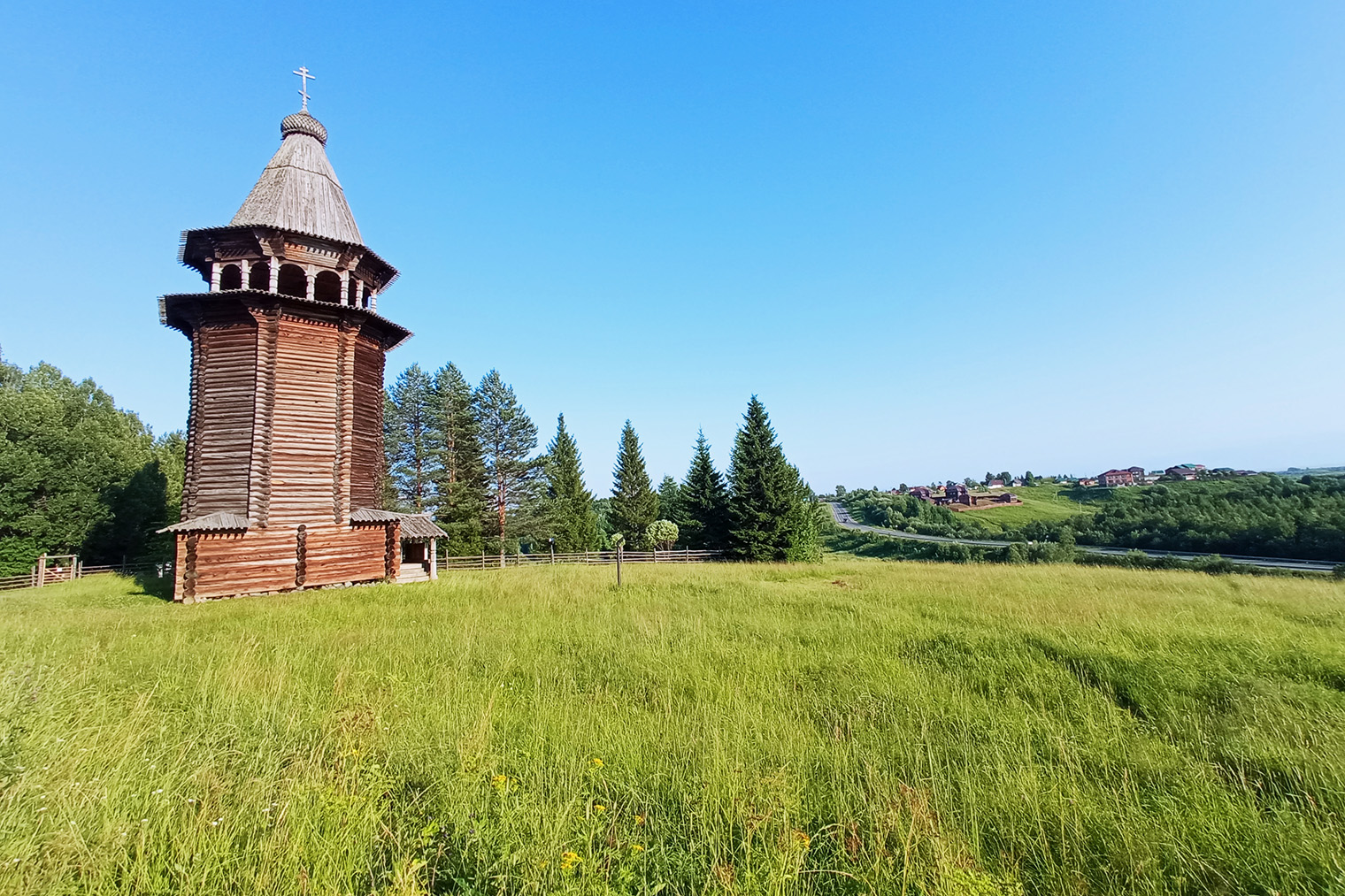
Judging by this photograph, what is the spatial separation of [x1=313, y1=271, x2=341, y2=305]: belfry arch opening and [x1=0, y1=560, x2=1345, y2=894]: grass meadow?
14406 millimetres

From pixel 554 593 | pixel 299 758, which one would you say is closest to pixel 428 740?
pixel 299 758

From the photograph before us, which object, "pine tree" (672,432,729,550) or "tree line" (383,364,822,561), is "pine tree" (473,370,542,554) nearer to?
"tree line" (383,364,822,561)

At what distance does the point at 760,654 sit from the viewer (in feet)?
24.3

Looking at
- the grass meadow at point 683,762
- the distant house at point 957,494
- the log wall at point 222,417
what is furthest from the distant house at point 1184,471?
the log wall at point 222,417

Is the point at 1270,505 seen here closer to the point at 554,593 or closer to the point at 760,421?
the point at 760,421

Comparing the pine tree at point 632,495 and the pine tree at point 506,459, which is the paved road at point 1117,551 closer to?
the pine tree at point 632,495

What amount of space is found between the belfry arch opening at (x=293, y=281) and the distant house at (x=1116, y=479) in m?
121

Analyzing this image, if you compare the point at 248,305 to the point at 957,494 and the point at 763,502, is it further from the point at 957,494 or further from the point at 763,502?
the point at 957,494

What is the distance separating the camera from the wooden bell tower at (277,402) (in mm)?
16453

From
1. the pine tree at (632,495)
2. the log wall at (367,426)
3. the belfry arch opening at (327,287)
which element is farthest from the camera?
the pine tree at (632,495)

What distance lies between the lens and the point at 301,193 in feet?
62.6

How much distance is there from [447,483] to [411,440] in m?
5.34

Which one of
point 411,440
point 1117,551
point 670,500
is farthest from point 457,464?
point 1117,551

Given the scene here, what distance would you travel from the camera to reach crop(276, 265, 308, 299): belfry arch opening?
18.7 metres
